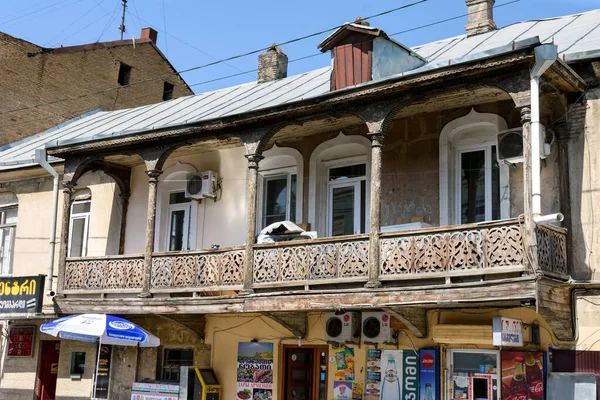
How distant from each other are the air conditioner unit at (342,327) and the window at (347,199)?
1.70 meters

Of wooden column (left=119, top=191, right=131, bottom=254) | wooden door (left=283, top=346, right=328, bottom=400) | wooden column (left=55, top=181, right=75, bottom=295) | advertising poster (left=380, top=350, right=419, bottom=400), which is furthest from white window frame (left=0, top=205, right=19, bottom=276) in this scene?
advertising poster (left=380, top=350, right=419, bottom=400)

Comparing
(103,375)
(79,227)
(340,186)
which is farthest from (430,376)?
(79,227)

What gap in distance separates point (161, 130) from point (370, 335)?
218 inches

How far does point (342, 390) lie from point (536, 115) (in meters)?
6.20

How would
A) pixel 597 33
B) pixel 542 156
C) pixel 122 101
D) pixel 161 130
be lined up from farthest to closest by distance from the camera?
pixel 122 101 < pixel 161 130 < pixel 597 33 < pixel 542 156

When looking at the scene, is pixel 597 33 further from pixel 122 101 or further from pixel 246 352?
pixel 122 101

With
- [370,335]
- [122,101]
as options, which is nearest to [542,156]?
[370,335]

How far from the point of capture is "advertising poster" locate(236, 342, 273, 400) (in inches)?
594

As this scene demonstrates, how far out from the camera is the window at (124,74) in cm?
2783

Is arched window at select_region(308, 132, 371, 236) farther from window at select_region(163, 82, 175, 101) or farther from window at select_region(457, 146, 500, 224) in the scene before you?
window at select_region(163, 82, 175, 101)

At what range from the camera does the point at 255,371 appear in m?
15.3

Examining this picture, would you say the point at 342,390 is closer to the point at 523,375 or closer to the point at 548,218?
the point at 523,375

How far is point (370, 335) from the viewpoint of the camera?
13641mm

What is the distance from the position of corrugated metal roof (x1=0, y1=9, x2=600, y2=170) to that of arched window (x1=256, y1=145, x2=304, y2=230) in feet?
3.73
